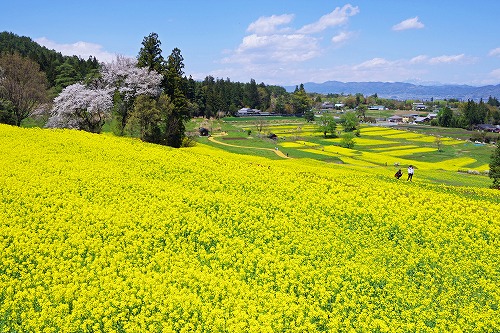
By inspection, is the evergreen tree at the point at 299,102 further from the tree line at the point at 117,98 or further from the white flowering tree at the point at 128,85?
the white flowering tree at the point at 128,85

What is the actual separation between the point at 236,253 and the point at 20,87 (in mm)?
52075

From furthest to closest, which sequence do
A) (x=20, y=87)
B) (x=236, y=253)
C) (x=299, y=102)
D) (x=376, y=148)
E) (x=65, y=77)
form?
(x=299, y=102) < (x=376, y=148) < (x=65, y=77) < (x=20, y=87) < (x=236, y=253)

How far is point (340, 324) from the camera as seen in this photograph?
1080 centimetres

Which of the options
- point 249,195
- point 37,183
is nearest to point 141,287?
point 249,195

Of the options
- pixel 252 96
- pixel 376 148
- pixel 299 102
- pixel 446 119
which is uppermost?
pixel 252 96

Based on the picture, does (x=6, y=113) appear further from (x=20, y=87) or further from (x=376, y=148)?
(x=376, y=148)

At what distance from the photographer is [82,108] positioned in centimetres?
4759

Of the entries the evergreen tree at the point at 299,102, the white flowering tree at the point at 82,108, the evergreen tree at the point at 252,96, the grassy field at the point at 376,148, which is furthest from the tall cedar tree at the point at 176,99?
the evergreen tree at the point at 299,102

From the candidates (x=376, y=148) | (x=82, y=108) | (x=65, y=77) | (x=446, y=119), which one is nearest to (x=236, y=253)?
(x=82, y=108)

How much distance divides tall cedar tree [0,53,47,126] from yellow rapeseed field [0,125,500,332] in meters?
35.6

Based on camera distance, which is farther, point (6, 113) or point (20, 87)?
point (20, 87)

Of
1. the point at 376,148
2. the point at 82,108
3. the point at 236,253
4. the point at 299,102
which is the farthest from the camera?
the point at 299,102

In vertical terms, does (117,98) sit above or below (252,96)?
below

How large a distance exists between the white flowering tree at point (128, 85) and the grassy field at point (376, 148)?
23519mm
